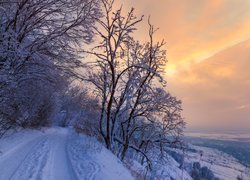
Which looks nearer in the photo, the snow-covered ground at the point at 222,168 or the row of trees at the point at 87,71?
the row of trees at the point at 87,71

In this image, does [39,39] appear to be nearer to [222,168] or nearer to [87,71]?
[87,71]

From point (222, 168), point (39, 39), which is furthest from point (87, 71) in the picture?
point (222, 168)

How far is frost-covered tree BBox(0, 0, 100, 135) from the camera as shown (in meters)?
9.95

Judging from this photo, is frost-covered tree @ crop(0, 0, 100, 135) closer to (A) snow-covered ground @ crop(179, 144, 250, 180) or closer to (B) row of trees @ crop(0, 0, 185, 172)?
(B) row of trees @ crop(0, 0, 185, 172)

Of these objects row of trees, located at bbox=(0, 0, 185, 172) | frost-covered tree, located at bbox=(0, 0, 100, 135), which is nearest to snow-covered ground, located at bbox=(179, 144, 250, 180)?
row of trees, located at bbox=(0, 0, 185, 172)

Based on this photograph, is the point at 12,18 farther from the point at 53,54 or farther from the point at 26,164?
the point at 26,164

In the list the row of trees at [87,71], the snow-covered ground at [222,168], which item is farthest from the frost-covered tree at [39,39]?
the snow-covered ground at [222,168]

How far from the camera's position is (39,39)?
12.8 metres

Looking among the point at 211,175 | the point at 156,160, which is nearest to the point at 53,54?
the point at 156,160

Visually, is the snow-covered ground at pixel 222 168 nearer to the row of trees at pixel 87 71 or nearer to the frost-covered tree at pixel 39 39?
the row of trees at pixel 87 71

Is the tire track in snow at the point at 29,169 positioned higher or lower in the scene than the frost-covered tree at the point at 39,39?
lower

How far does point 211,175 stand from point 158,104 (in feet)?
243

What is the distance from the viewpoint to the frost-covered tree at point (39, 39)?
9.95 m

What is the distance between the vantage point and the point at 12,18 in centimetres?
1069
